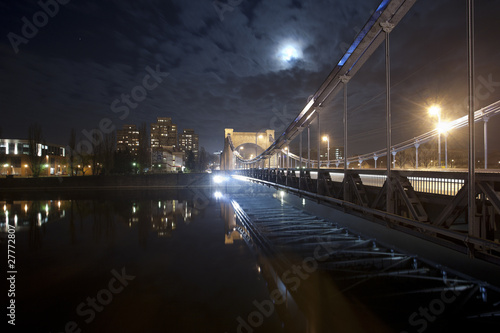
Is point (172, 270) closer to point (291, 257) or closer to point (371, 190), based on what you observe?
point (291, 257)

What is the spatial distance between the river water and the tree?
43221mm

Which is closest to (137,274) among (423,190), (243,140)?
(423,190)

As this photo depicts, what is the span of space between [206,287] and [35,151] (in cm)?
6126

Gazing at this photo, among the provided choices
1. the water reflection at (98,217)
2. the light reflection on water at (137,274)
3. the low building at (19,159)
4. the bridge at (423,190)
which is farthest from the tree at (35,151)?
the bridge at (423,190)

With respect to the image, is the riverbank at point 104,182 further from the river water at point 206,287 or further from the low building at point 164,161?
the river water at point 206,287

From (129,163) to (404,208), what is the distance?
6333 centimetres

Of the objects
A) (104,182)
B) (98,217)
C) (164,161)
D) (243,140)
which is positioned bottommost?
(98,217)

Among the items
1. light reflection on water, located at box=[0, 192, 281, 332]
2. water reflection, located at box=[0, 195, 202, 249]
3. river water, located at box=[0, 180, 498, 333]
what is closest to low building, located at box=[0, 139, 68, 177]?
water reflection, located at box=[0, 195, 202, 249]

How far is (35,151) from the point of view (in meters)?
54.8

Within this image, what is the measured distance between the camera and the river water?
782cm

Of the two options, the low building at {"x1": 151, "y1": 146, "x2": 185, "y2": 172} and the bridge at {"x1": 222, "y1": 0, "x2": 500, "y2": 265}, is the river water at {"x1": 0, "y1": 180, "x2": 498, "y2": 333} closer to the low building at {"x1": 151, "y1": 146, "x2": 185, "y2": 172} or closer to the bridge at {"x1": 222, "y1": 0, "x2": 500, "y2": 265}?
the bridge at {"x1": 222, "y1": 0, "x2": 500, "y2": 265}

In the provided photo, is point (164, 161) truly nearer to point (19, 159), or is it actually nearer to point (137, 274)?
point (19, 159)

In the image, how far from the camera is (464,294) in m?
9.70

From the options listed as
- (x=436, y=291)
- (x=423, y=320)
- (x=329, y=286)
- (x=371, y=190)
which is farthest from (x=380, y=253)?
(x=371, y=190)
